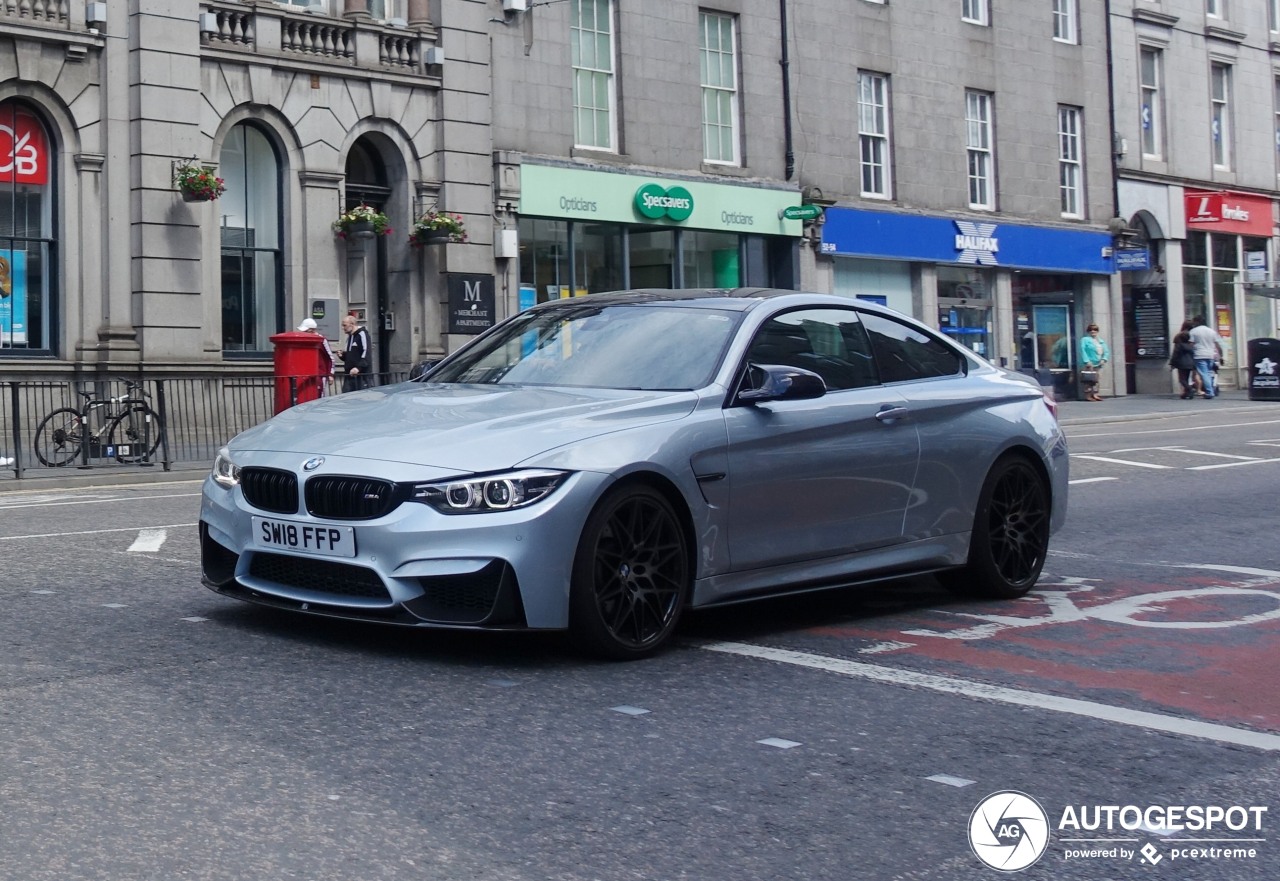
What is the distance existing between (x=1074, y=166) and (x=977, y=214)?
4481 millimetres

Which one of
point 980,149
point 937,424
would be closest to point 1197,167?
point 980,149

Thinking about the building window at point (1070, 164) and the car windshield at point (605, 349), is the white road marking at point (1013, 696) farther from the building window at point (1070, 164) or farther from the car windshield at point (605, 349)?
the building window at point (1070, 164)

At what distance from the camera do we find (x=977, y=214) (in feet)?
119

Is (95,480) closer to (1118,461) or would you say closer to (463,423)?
(1118,461)

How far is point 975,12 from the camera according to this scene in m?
36.8

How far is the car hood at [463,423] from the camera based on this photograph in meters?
6.09

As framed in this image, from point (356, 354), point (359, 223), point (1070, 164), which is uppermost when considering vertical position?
point (1070, 164)

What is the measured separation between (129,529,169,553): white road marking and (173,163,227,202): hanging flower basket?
12.7 meters

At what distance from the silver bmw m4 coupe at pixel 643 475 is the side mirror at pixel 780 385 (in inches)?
0.5

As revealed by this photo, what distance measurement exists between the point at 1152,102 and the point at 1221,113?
323 cm


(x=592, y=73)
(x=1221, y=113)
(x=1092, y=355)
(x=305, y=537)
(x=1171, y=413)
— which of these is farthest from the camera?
(x=1221, y=113)

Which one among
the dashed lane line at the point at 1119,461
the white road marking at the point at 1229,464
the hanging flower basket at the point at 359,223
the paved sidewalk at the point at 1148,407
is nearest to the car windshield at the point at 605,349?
the dashed lane line at the point at 1119,461

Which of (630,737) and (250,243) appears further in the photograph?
(250,243)

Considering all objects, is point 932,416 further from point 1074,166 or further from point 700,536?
point 1074,166
